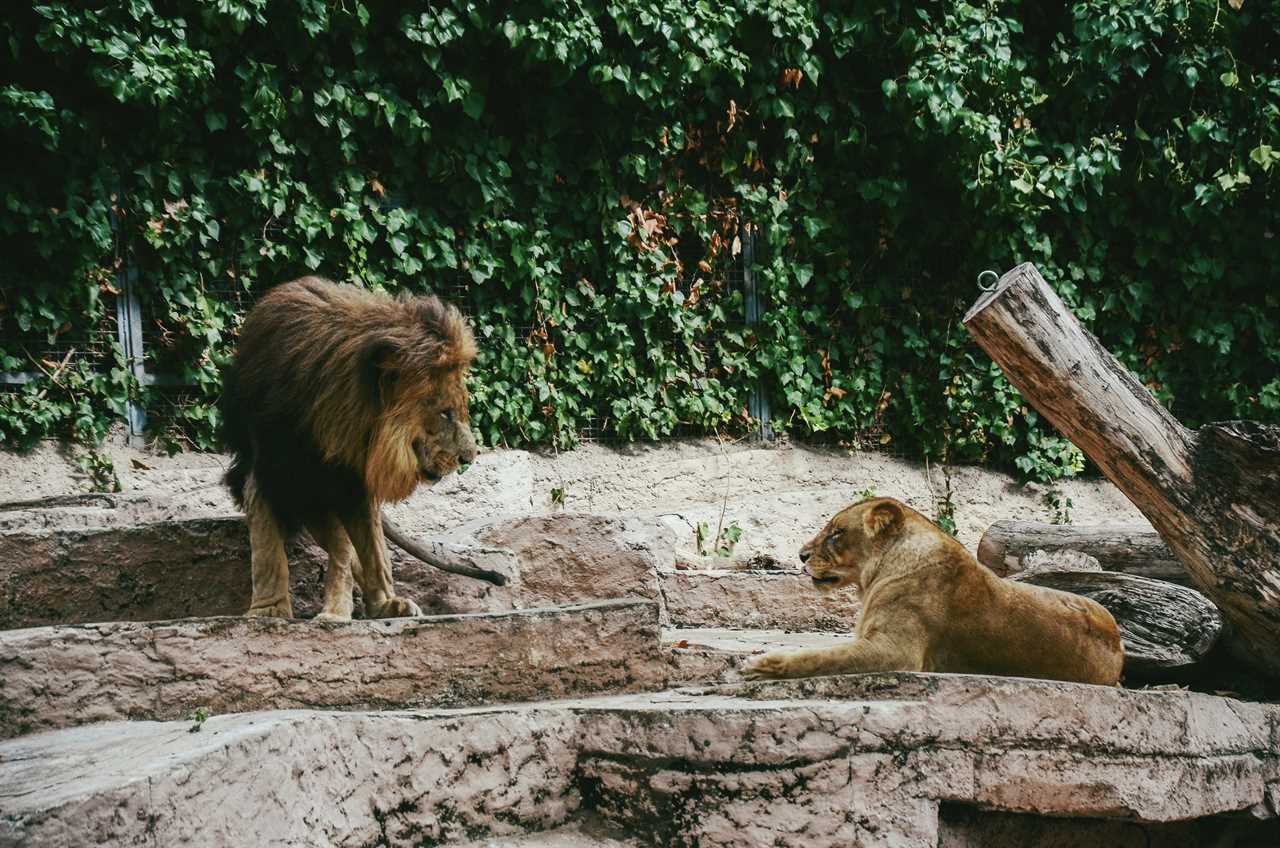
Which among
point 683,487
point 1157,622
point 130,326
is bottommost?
point 1157,622

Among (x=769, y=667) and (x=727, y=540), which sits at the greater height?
(x=769, y=667)

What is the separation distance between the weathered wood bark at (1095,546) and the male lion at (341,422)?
3.69 metres

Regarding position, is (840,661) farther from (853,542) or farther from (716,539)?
(716,539)

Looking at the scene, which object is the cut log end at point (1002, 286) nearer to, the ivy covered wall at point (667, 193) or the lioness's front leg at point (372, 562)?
the lioness's front leg at point (372, 562)

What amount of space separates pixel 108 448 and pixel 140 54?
2308 millimetres

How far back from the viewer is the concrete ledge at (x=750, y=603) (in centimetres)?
729

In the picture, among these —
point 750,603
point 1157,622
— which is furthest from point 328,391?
point 1157,622

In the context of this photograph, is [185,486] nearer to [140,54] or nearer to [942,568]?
[140,54]

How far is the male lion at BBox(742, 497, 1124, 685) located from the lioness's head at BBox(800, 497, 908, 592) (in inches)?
5.4

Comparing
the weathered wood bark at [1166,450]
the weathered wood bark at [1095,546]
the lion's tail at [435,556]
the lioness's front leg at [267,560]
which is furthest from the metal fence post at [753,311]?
the lioness's front leg at [267,560]

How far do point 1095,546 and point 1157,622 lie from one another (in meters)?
1.19

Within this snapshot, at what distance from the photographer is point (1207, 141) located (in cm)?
973

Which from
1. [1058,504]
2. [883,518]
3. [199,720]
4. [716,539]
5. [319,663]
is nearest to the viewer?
[199,720]

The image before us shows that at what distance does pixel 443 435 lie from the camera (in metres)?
4.72
